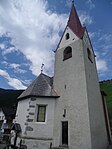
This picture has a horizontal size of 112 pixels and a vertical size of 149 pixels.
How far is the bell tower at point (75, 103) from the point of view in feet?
32.5

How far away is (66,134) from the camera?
10617mm

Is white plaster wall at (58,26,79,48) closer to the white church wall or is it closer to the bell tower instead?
the bell tower

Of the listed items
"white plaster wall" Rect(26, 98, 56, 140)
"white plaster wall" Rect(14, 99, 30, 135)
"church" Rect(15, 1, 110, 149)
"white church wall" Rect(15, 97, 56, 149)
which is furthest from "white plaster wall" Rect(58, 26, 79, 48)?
"white plaster wall" Rect(14, 99, 30, 135)

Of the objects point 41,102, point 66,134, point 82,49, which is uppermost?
point 82,49

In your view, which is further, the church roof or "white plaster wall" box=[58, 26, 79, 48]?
"white plaster wall" box=[58, 26, 79, 48]

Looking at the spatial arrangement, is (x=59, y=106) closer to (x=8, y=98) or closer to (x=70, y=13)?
(x=70, y=13)

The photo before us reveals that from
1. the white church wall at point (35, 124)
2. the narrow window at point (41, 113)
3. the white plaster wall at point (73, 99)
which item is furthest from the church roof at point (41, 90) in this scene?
the narrow window at point (41, 113)

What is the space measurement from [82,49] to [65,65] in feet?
7.60

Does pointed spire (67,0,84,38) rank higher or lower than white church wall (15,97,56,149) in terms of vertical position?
higher

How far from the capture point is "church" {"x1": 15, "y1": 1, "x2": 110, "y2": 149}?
10.1 meters

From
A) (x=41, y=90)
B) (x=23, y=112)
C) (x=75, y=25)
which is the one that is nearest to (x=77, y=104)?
(x=41, y=90)

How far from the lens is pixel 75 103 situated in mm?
11070

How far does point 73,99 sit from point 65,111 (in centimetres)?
122

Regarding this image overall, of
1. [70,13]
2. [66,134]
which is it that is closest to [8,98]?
[70,13]
